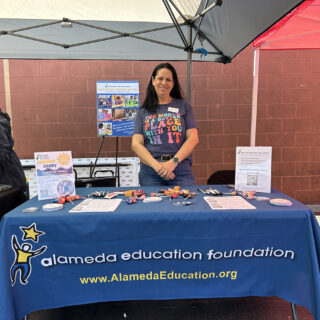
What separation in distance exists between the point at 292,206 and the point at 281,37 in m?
1.85

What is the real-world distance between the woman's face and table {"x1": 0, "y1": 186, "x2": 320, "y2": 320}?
89 centimetres

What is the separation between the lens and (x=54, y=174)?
122cm

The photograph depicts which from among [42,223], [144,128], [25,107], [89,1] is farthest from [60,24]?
[42,223]

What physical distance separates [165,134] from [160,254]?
82cm

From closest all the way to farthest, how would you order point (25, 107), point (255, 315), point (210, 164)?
point (255, 315), point (25, 107), point (210, 164)

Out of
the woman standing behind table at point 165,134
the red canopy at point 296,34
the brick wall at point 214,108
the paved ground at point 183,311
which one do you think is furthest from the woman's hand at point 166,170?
the brick wall at point 214,108

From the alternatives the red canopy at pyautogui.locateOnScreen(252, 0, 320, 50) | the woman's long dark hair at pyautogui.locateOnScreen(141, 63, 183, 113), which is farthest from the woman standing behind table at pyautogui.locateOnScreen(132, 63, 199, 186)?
the red canopy at pyautogui.locateOnScreen(252, 0, 320, 50)

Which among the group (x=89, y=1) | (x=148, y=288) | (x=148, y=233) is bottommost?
(x=148, y=288)

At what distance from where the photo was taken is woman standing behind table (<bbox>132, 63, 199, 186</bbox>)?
1.61 metres

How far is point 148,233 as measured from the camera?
3.36 ft

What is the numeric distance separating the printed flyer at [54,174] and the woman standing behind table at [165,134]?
505 millimetres

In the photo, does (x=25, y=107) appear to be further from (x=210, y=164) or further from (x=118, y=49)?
(x=210, y=164)

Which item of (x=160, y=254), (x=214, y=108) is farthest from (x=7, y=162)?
(x=214, y=108)

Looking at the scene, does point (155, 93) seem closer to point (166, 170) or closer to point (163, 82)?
point (163, 82)
